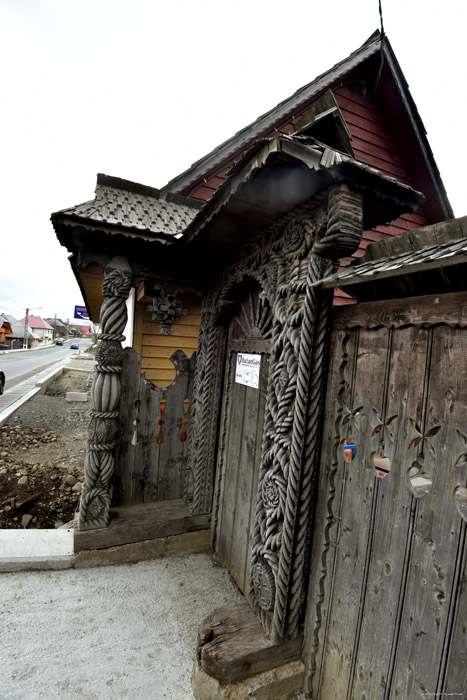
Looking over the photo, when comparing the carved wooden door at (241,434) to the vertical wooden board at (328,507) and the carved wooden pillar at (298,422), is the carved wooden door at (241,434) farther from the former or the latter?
the vertical wooden board at (328,507)

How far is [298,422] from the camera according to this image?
1.94 meters

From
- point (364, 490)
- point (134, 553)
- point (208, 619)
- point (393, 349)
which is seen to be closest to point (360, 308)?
point (393, 349)

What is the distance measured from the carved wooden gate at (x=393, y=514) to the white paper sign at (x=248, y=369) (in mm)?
881

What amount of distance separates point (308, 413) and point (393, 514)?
627 mm

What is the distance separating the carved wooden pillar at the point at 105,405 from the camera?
3.20m

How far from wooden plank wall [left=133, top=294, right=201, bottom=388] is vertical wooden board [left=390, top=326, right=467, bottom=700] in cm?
421

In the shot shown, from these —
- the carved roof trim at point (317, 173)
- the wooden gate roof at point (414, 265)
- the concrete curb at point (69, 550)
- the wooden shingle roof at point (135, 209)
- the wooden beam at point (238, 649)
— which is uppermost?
the wooden shingle roof at point (135, 209)

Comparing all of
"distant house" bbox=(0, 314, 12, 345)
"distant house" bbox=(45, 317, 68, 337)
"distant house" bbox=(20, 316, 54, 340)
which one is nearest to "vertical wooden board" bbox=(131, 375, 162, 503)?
"distant house" bbox=(0, 314, 12, 345)

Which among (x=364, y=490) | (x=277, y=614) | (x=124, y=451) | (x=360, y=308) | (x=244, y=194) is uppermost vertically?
(x=244, y=194)

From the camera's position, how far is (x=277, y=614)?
77.4 inches

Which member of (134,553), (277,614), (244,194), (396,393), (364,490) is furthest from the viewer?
(134,553)

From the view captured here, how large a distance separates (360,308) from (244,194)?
0.97m

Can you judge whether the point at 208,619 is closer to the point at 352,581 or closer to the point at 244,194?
the point at 352,581

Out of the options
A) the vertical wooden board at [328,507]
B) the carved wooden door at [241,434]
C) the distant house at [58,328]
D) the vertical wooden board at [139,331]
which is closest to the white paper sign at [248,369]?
the carved wooden door at [241,434]
